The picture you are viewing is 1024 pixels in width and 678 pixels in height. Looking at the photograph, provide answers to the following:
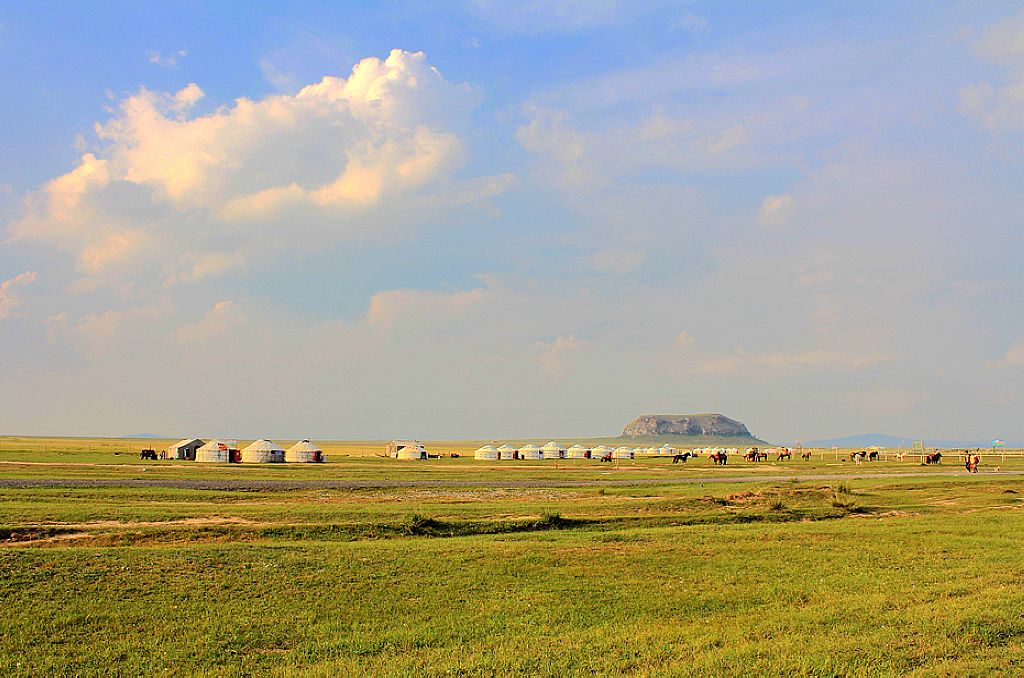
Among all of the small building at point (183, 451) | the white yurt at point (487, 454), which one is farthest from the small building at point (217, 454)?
the white yurt at point (487, 454)

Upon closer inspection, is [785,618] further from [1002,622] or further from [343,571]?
[343,571]

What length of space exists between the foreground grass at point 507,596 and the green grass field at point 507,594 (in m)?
0.07

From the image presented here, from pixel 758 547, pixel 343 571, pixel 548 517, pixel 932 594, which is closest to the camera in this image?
pixel 932 594

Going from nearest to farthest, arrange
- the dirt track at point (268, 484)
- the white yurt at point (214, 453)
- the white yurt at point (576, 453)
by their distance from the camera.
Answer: the dirt track at point (268, 484), the white yurt at point (214, 453), the white yurt at point (576, 453)

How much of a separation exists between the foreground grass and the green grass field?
0.07 meters

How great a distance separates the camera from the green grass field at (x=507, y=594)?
12.7m

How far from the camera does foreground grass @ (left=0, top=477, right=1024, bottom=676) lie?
12.7m

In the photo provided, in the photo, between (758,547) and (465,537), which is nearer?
(758,547)

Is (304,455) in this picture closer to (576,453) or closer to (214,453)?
(214,453)

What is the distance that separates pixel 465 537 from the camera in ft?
88.2

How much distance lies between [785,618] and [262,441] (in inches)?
3893

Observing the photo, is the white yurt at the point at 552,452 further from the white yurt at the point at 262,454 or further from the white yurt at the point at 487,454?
the white yurt at the point at 262,454

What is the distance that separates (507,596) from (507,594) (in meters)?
0.19

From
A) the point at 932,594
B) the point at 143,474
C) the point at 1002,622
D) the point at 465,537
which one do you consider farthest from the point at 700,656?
the point at 143,474
